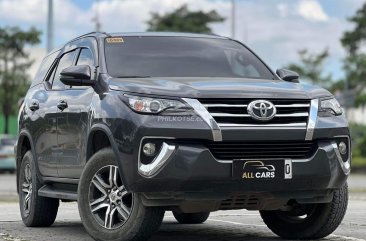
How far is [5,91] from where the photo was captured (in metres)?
51.7

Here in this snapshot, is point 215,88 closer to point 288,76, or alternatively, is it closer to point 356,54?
point 288,76

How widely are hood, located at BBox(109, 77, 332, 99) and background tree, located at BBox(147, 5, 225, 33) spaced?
175ft

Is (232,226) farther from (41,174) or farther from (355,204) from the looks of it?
(355,204)

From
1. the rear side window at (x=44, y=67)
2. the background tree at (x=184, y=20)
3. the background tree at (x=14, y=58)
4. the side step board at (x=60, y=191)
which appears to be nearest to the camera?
the side step board at (x=60, y=191)

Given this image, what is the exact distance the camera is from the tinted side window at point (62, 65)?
8.85m

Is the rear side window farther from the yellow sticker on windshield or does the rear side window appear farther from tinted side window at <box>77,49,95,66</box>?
the yellow sticker on windshield

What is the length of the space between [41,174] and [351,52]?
176 feet

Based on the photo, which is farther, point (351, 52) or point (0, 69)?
point (351, 52)

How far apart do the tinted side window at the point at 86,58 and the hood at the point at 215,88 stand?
889 mm

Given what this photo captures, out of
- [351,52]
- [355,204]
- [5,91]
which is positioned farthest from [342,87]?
[355,204]

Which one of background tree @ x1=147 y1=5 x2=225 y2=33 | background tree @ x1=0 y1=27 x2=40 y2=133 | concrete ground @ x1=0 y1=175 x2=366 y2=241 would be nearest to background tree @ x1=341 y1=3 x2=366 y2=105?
background tree @ x1=147 y1=5 x2=225 y2=33

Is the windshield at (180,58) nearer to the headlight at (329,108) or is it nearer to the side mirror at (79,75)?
the side mirror at (79,75)

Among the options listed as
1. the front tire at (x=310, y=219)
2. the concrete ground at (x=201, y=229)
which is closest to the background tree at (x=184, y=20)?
the concrete ground at (x=201, y=229)

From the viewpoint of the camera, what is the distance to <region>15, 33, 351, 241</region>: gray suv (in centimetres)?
656
